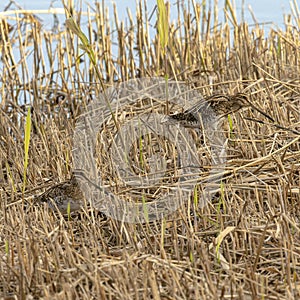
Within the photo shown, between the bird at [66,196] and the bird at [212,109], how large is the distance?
75cm

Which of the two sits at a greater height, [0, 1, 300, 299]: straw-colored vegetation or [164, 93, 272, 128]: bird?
[164, 93, 272, 128]: bird

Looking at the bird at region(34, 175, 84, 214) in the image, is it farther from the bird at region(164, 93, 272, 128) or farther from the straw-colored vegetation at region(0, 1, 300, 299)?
the bird at region(164, 93, 272, 128)

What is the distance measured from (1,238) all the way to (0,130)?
2.51m

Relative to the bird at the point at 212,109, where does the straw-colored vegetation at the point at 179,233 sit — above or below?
below

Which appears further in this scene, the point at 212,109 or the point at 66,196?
the point at 212,109

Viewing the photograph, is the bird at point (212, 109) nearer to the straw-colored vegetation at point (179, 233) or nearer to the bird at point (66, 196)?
the straw-colored vegetation at point (179, 233)

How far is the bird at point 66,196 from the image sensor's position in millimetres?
3633

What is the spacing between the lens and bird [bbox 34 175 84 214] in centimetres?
363

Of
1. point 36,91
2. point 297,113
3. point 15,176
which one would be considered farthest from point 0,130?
point 297,113

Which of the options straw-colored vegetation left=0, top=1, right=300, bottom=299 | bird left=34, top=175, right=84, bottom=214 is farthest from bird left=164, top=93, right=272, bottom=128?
bird left=34, top=175, right=84, bottom=214

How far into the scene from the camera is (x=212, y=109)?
3.98 m

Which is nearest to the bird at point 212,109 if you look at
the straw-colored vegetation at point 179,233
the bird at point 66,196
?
the straw-colored vegetation at point 179,233

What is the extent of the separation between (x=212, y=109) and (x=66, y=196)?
949 mm

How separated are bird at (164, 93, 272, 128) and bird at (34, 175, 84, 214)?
0.75 meters
